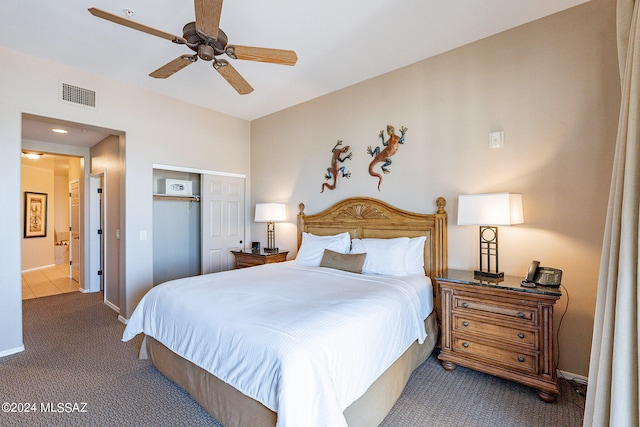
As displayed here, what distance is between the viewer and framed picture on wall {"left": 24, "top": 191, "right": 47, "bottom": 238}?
689 cm

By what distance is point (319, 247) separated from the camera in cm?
352

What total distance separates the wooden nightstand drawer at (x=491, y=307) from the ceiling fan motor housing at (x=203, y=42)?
8.96 ft

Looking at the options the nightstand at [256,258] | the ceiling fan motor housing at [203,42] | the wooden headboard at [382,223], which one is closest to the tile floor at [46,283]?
the nightstand at [256,258]

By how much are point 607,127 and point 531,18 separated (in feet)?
3.73

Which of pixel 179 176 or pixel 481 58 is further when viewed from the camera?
pixel 179 176

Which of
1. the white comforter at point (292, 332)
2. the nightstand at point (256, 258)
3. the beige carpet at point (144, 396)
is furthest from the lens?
the nightstand at point (256, 258)

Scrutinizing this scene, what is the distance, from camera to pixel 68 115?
3.21m

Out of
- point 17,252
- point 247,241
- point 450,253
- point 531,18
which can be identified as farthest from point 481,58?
point 17,252

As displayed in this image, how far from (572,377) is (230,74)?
12.4 ft

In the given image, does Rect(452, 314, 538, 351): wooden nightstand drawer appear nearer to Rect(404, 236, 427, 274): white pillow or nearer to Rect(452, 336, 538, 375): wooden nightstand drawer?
Rect(452, 336, 538, 375): wooden nightstand drawer

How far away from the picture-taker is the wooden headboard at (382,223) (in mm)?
2973

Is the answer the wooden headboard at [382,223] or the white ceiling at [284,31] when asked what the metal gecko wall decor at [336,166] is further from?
the white ceiling at [284,31]

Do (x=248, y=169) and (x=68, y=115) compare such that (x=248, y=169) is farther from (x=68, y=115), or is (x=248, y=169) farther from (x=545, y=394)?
(x=545, y=394)

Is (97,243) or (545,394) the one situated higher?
(97,243)
